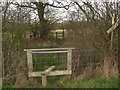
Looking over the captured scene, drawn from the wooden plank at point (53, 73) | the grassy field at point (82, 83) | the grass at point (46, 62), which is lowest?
the grassy field at point (82, 83)

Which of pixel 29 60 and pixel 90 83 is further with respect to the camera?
pixel 29 60

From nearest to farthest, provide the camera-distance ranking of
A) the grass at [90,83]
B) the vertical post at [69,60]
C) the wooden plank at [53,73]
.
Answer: the grass at [90,83] → the wooden plank at [53,73] → the vertical post at [69,60]

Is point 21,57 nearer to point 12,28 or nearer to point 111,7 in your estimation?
point 12,28

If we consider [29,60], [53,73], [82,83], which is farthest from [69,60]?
[29,60]

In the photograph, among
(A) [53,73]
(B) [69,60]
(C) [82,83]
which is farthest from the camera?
(B) [69,60]

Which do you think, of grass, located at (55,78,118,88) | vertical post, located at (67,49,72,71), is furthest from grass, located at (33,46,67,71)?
grass, located at (55,78,118,88)

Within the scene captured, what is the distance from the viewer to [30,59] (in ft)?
14.4

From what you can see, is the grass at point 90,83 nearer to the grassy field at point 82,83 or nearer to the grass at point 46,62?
the grassy field at point 82,83

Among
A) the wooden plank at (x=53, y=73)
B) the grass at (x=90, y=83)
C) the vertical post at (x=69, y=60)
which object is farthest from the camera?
the vertical post at (x=69, y=60)

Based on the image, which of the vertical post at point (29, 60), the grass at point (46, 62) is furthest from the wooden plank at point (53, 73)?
the grass at point (46, 62)

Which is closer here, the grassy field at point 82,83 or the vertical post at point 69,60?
the grassy field at point 82,83

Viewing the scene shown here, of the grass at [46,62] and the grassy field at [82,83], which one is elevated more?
the grass at [46,62]

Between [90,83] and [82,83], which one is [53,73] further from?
[90,83]

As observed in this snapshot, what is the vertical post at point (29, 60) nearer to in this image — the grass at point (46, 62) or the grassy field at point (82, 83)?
the grass at point (46, 62)
